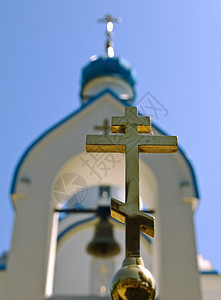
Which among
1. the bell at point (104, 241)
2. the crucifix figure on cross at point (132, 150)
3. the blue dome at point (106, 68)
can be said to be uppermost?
the blue dome at point (106, 68)

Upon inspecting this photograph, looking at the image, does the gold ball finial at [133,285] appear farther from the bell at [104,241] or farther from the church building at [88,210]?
the bell at [104,241]

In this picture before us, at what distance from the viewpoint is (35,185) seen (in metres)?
5.00

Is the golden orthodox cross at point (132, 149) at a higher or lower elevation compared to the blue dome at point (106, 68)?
lower

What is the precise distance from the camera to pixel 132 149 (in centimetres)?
254

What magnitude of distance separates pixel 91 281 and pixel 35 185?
18.9 ft

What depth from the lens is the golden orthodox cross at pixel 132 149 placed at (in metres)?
2.32

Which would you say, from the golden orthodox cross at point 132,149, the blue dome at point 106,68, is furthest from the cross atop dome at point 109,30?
the golden orthodox cross at point 132,149

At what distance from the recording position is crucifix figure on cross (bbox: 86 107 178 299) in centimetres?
232

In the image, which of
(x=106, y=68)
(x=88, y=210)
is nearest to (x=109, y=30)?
(x=106, y=68)

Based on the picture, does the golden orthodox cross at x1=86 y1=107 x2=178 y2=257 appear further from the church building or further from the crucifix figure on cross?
the church building

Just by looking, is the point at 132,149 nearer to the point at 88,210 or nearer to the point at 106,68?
the point at 88,210

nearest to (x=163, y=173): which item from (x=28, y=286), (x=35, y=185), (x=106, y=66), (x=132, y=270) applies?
(x=35, y=185)

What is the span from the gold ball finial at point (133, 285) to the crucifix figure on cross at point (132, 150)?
113 millimetres

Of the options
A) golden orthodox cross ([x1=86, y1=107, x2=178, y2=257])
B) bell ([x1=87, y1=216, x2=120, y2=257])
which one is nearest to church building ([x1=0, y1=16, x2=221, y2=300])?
bell ([x1=87, y1=216, x2=120, y2=257])
